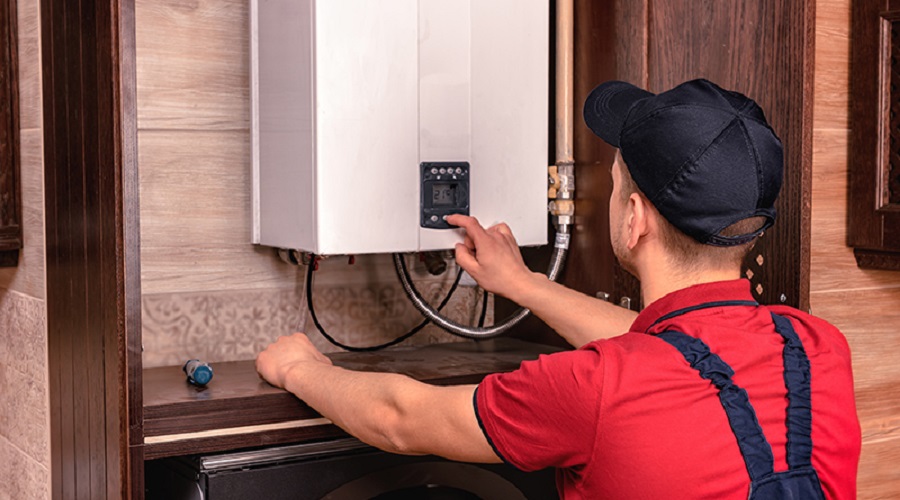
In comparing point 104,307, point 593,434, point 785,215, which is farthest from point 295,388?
point 785,215

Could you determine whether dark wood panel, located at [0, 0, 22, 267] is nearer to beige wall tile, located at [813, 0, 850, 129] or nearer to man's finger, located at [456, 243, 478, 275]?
man's finger, located at [456, 243, 478, 275]

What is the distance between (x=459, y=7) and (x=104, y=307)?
813 mm

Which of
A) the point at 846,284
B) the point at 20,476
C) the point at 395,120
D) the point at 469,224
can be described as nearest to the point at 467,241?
the point at 469,224

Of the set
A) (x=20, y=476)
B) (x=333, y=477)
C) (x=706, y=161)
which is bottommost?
(x=20, y=476)

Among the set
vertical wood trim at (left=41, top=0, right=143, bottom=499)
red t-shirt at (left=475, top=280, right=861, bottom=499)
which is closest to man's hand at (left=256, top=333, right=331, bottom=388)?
vertical wood trim at (left=41, top=0, right=143, bottom=499)

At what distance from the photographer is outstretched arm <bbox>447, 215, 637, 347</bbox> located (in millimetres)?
1799

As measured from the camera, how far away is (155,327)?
1959 millimetres

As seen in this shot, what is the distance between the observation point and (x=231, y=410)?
5.38 ft

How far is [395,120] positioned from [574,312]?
459mm

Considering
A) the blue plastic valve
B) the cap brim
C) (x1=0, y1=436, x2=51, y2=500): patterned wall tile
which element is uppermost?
the cap brim

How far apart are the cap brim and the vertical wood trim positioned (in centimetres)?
68

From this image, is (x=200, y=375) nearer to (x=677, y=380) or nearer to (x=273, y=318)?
(x=273, y=318)

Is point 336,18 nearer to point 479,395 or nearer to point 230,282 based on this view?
point 230,282

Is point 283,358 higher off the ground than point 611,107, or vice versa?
point 611,107
